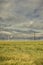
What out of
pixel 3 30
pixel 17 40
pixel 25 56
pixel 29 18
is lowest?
pixel 25 56

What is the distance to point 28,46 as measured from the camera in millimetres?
5453

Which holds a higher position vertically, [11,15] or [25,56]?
[11,15]

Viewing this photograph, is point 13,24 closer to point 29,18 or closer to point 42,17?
point 29,18

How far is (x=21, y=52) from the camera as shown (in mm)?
5242

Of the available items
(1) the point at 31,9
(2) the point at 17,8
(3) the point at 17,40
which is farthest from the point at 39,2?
(3) the point at 17,40

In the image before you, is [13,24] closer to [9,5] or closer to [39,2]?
[9,5]

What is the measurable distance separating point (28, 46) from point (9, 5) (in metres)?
1.58

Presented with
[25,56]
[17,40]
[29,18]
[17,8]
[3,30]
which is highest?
[17,8]

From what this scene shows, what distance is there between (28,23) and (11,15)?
0.67 meters

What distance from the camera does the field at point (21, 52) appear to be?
5031mm

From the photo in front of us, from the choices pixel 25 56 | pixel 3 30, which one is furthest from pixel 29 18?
pixel 25 56

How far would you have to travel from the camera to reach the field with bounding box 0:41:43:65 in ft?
16.5

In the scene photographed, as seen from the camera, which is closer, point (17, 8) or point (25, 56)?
point (25, 56)

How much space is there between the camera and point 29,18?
226 inches
